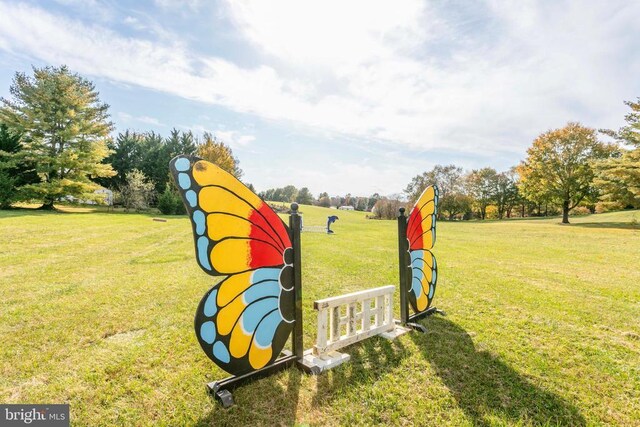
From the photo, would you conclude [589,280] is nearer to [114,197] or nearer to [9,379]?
[9,379]

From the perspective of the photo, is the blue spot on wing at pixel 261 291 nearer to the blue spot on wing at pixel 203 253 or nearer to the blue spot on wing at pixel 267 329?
the blue spot on wing at pixel 267 329

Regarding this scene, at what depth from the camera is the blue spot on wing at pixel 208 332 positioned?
2090 mm

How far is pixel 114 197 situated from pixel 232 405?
30.0 metres

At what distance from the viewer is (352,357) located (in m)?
2.90

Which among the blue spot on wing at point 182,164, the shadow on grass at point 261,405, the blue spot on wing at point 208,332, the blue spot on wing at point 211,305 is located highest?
the blue spot on wing at point 182,164

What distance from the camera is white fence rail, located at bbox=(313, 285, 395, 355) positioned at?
9.14ft

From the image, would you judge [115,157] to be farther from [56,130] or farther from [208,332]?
[208,332]

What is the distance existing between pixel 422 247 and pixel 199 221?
107 inches

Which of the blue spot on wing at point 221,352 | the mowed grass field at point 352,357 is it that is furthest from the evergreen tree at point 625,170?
the blue spot on wing at point 221,352

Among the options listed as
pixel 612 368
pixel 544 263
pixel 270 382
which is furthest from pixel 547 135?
pixel 270 382

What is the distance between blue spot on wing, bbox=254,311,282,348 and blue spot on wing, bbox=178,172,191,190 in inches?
46.1

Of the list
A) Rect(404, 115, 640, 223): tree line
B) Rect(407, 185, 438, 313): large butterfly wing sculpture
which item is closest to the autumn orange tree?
Rect(404, 115, 640, 223): tree line

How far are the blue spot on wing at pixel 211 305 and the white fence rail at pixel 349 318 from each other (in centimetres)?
88

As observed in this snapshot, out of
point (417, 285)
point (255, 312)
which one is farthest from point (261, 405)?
point (417, 285)
